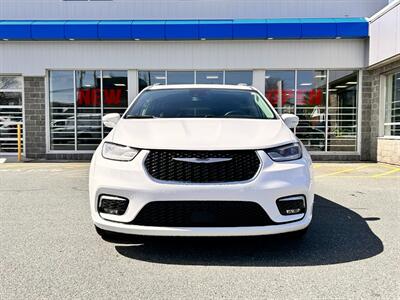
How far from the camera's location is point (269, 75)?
13.8 m

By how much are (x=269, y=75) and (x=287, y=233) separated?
10868mm

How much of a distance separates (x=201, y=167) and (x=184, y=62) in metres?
10.7

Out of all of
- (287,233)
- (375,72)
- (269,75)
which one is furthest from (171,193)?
(375,72)

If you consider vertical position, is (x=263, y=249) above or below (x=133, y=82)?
below

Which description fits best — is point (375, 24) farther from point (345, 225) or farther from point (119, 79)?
point (345, 225)

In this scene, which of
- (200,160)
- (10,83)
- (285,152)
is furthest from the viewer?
(10,83)

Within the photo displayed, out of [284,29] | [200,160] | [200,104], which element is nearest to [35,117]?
[284,29]

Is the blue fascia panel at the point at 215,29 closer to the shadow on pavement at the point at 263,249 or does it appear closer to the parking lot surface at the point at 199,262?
the parking lot surface at the point at 199,262

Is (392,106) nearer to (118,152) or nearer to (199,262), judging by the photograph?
(199,262)

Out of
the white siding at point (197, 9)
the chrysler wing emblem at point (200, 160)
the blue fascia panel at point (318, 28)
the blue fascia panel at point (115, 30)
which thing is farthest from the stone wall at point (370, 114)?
the chrysler wing emblem at point (200, 160)

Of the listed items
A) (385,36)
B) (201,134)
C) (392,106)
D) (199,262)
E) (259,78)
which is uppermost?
(385,36)

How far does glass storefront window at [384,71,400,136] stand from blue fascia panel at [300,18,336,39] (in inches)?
90.7

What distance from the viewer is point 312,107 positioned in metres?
14.0

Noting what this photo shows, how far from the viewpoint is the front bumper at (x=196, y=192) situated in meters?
3.36
